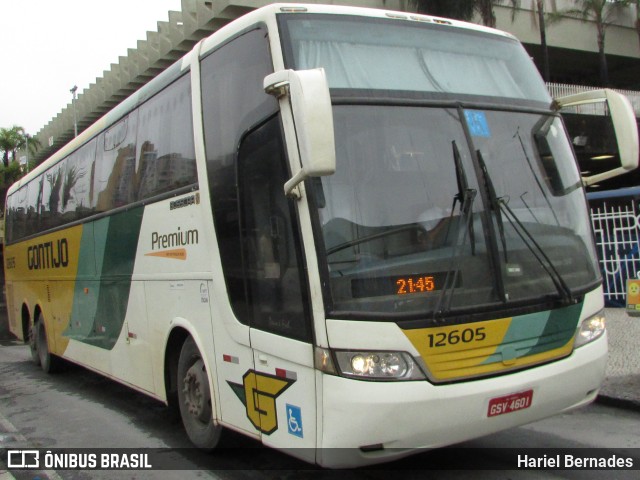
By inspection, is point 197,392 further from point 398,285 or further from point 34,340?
point 34,340

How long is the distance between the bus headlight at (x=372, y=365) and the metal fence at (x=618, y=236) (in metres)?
7.84

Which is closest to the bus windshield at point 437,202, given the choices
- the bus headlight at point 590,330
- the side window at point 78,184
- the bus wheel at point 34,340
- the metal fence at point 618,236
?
the bus headlight at point 590,330

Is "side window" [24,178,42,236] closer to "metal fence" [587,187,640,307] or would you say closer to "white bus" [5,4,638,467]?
"white bus" [5,4,638,467]

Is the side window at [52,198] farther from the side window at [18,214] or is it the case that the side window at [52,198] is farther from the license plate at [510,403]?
the license plate at [510,403]

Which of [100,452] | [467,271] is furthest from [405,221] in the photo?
[100,452]

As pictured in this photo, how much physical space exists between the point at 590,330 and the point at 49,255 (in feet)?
27.7

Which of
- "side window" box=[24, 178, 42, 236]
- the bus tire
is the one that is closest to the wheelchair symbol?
the bus tire

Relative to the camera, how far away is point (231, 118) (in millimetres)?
4910

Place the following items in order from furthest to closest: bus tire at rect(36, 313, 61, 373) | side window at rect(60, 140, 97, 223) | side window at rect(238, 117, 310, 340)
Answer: bus tire at rect(36, 313, 61, 373) → side window at rect(60, 140, 97, 223) → side window at rect(238, 117, 310, 340)

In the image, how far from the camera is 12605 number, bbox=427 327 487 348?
3.88 m

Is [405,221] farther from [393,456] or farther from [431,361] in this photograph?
[393,456]

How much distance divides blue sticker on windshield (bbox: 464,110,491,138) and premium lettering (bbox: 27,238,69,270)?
22.1 feet

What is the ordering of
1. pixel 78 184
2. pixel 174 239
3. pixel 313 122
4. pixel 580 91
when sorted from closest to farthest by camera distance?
pixel 313 122 < pixel 174 239 < pixel 78 184 < pixel 580 91

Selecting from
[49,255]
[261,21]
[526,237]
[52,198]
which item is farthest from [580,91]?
[261,21]
